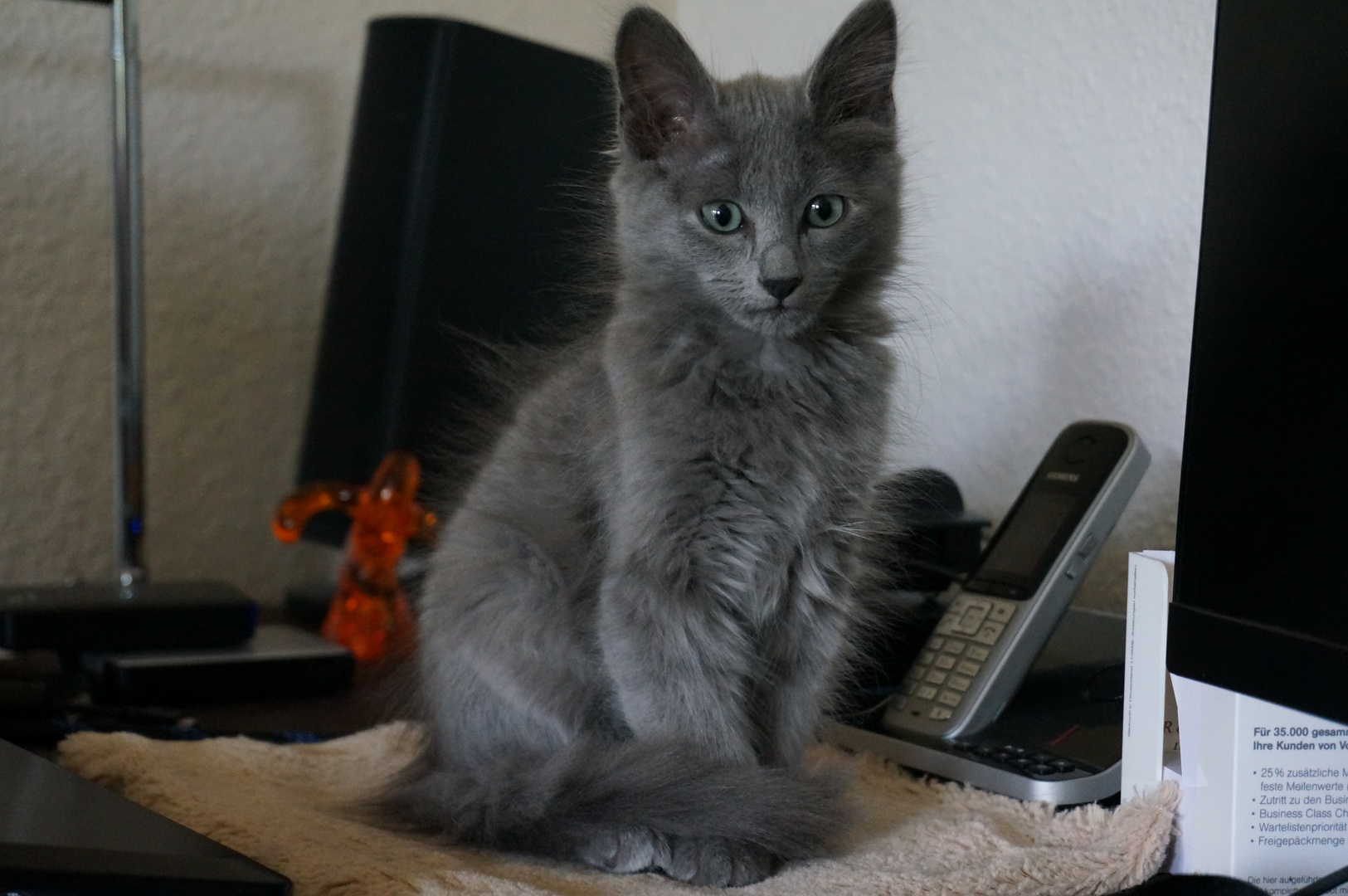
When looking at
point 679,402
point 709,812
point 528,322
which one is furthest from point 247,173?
point 709,812

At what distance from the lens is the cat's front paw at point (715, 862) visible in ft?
2.42

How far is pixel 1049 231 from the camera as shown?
1.27 meters

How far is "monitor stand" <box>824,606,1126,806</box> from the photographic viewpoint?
0.84 meters

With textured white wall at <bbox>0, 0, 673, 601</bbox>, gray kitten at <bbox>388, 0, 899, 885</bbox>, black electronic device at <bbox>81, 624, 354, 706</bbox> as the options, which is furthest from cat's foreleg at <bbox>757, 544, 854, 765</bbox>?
textured white wall at <bbox>0, 0, 673, 601</bbox>

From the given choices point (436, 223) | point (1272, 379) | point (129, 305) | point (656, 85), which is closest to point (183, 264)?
point (129, 305)

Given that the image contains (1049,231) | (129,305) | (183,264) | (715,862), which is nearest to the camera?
(715,862)

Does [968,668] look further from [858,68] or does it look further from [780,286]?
[858,68]

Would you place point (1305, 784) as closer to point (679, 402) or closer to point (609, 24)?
point (679, 402)

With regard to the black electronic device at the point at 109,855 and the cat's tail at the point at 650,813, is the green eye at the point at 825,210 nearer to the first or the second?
the cat's tail at the point at 650,813

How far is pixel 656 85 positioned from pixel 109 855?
0.58 m

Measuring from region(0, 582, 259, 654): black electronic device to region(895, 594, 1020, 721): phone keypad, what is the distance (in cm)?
70

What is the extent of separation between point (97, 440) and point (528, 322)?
65cm

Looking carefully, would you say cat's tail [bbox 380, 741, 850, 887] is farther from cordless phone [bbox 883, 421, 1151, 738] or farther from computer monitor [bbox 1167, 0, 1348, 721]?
computer monitor [bbox 1167, 0, 1348, 721]

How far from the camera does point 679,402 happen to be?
825 millimetres
